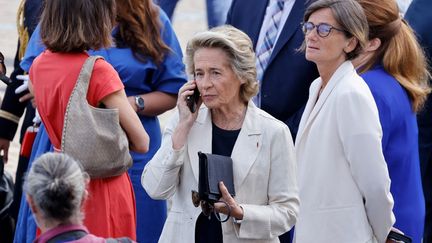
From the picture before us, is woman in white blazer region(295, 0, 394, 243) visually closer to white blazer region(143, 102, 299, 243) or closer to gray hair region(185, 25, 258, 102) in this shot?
white blazer region(143, 102, 299, 243)

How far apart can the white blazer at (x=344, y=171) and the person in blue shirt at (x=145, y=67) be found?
113 centimetres

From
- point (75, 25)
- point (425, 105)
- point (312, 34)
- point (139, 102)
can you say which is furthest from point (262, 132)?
point (425, 105)

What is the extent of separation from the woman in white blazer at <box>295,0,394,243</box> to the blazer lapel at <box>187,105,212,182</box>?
1.43 feet

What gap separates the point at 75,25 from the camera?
190 inches

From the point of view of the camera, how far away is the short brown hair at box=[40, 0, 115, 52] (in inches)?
189

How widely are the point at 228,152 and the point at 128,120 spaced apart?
1.51 feet

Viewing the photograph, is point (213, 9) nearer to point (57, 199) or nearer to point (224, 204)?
point (224, 204)

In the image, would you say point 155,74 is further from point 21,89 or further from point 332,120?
point 332,120

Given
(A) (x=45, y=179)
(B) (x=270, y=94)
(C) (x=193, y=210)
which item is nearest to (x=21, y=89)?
(B) (x=270, y=94)

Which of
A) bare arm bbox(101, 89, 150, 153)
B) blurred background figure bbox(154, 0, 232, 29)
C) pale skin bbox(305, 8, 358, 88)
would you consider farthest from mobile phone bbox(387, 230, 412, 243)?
blurred background figure bbox(154, 0, 232, 29)

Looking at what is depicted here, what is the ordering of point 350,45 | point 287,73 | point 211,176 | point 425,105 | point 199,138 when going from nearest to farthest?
point 211,176
point 199,138
point 350,45
point 287,73
point 425,105

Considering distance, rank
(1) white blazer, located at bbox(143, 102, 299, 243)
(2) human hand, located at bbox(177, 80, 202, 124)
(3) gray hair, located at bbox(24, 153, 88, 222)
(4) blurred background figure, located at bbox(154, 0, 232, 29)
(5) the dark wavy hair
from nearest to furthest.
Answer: (3) gray hair, located at bbox(24, 153, 88, 222) → (1) white blazer, located at bbox(143, 102, 299, 243) → (2) human hand, located at bbox(177, 80, 202, 124) → (5) the dark wavy hair → (4) blurred background figure, located at bbox(154, 0, 232, 29)

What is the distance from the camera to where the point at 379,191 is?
15.6 feet

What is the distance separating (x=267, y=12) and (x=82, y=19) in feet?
4.91
